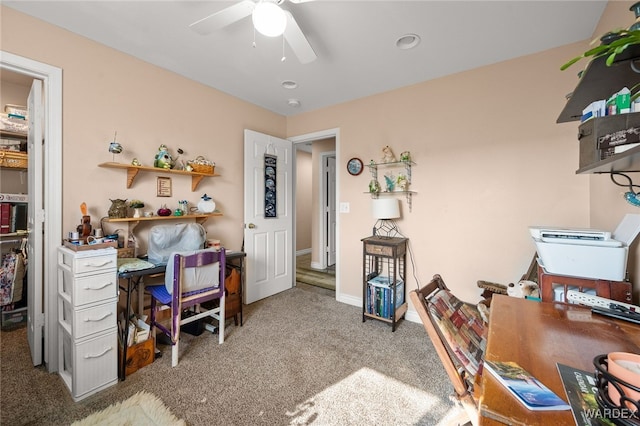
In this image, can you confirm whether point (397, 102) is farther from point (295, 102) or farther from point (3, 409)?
point (3, 409)

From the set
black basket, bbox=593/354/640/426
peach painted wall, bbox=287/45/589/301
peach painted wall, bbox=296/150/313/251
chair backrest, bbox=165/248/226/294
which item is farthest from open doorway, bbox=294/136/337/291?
black basket, bbox=593/354/640/426

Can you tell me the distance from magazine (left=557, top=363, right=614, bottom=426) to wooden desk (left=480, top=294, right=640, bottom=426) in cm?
1

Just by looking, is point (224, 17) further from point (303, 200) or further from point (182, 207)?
point (303, 200)

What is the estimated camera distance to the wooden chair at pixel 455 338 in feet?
3.72

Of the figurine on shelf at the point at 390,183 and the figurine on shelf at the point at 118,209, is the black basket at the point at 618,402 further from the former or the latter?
the figurine on shelf at the point at 118,209

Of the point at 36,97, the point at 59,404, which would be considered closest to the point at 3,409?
the point at 59,404

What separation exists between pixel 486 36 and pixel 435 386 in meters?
2.58

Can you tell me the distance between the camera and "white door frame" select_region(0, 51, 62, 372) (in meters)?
1.84

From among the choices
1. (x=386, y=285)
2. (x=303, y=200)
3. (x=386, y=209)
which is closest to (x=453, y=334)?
(x=386, y=285)

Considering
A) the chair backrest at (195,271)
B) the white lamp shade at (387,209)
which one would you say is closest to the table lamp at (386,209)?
the white lamp shade at (387,209)

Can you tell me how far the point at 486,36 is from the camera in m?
1.97

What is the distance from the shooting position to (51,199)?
1858 millimetres

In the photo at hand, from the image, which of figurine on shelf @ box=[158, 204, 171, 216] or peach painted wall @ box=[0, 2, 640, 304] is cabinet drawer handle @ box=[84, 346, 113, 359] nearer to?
peach painted wall @ box=[0, 2, 640, 304]

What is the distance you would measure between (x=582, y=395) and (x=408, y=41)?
2.30m
